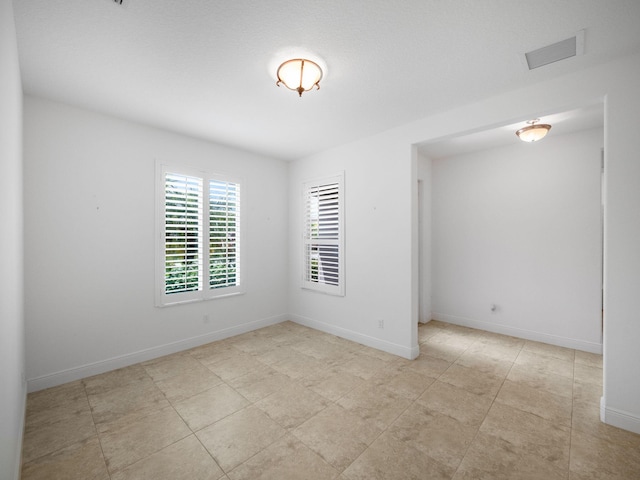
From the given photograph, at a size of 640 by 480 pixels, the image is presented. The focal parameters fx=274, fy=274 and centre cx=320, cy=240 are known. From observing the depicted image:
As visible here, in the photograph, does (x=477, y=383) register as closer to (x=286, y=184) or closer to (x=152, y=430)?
(x=152, y=430)

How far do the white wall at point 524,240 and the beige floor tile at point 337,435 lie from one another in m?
3.20

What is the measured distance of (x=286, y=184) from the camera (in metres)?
4.98

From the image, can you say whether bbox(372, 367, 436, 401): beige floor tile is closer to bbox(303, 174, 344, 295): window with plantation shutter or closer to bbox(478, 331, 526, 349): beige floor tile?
bbox(303, 174, 344, 295): window with plantation shutter

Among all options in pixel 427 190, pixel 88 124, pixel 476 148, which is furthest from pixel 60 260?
pixel 476 148

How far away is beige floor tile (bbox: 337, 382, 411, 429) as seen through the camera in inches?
88.7

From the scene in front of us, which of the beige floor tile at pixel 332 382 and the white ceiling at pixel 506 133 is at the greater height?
the white ceiling at pixel 506 133

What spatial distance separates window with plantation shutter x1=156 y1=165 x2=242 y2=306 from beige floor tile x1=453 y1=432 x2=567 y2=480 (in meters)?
3.36

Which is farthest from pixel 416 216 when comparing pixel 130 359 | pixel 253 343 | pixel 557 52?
pixel 130 359

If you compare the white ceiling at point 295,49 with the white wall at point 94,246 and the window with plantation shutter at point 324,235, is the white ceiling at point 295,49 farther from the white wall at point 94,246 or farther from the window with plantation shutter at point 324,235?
the window with plantation shutter at point 324,235

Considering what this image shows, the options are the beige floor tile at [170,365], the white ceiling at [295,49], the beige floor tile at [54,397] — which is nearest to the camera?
the white ceiling at [295,49]

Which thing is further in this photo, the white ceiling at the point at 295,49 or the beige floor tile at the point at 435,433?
the beige floor tile at the point at 435,433

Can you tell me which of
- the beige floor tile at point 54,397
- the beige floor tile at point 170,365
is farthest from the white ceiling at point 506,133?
the beige floor tile at point 54,397

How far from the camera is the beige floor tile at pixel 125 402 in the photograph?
2287mm

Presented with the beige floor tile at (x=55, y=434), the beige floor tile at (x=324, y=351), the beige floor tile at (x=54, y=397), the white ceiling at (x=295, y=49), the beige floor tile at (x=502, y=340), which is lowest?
the beige floor tile at (x=55, y=434)
